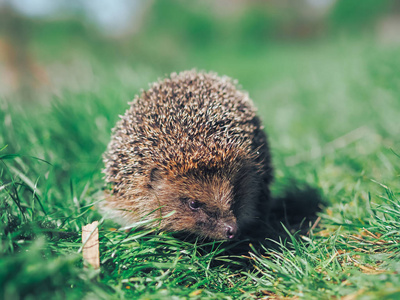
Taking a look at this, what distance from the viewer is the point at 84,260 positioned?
2.89 meters

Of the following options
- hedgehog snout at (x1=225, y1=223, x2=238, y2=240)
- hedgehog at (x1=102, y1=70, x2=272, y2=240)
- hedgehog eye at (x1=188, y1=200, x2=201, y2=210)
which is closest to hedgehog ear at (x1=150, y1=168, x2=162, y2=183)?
hedgehog at (x1=102, y1=70, x2=272, y2=240)

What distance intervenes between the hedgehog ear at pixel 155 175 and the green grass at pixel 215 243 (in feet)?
1.83

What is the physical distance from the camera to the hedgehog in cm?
341

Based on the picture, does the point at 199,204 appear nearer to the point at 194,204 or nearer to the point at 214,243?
the point at 194,204

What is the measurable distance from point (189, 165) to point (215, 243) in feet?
3.19

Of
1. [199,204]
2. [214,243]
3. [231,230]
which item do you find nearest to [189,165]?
[199,204]

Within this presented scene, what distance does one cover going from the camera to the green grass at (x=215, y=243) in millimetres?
2695

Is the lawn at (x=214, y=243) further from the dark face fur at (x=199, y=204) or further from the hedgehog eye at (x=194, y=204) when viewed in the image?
the hedgehog eye at (x=194, y=204)

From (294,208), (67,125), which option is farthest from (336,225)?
(67,125)

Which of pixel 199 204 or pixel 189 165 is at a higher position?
pixel 189 165

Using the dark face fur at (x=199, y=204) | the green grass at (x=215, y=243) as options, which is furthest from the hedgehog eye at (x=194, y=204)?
the green grass at (x=215, y=243)

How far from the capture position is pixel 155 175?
3.69 metres

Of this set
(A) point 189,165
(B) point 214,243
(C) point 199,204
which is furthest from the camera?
(B) point 214,243

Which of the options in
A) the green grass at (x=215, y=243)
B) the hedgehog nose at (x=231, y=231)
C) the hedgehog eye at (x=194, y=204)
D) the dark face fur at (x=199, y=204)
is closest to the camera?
the green grass at (x=215, y=243)
